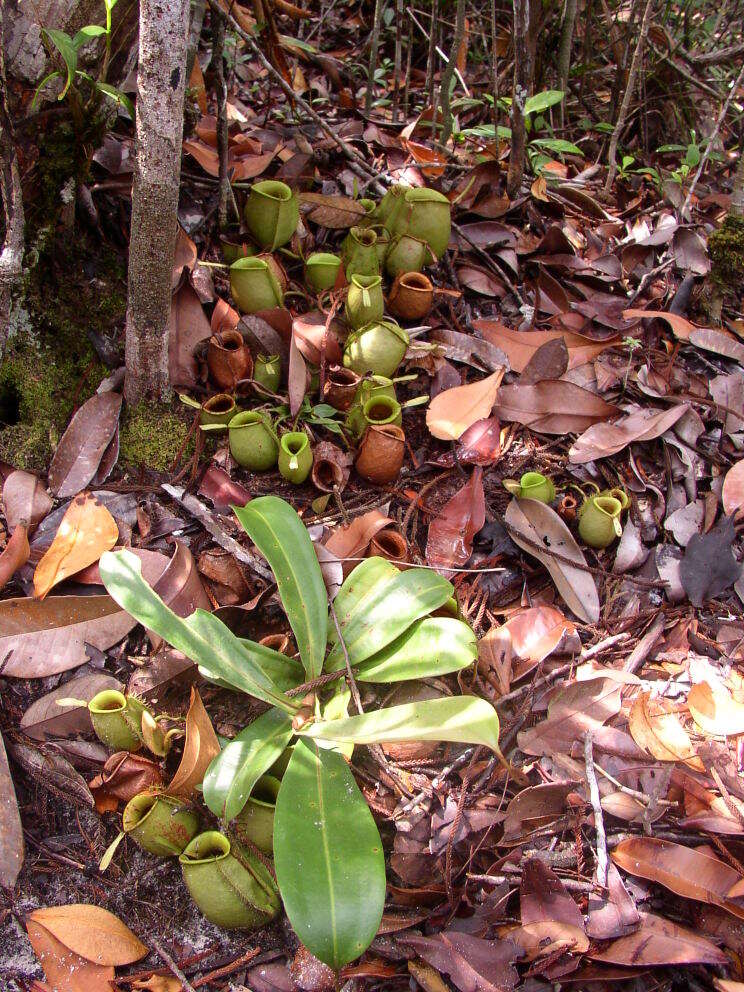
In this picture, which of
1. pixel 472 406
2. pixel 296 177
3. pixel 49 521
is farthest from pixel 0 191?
pixel 472 406

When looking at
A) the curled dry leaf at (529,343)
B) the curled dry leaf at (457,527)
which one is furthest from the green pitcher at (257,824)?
the curled dry leaf at (529,343)

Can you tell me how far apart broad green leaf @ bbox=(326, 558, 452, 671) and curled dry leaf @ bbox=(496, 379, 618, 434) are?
0.81 m

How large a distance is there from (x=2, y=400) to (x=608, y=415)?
187 cm

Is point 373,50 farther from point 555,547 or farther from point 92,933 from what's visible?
point 92,933

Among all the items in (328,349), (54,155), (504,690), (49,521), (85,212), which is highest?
(54,155)

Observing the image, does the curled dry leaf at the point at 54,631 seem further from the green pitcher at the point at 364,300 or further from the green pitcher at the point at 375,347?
the green pitcher at the point at 364,300

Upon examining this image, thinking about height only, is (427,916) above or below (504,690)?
below

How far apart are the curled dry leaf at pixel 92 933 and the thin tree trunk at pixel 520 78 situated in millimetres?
2767

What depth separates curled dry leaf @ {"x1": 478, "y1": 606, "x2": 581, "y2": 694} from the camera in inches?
73.4

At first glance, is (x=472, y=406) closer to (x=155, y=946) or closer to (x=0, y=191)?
(x=0, y=191)

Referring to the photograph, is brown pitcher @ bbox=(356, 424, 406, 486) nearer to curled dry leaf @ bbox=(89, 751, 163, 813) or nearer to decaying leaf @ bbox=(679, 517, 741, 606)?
decaying leaf @ bbox=(679, 517, 741, 606)

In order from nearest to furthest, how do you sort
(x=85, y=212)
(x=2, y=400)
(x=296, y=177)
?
(x=2, y=400), (x=85, y=212), (x=296, y=177)

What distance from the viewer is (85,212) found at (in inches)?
88.8

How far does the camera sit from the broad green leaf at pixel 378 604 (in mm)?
1730
